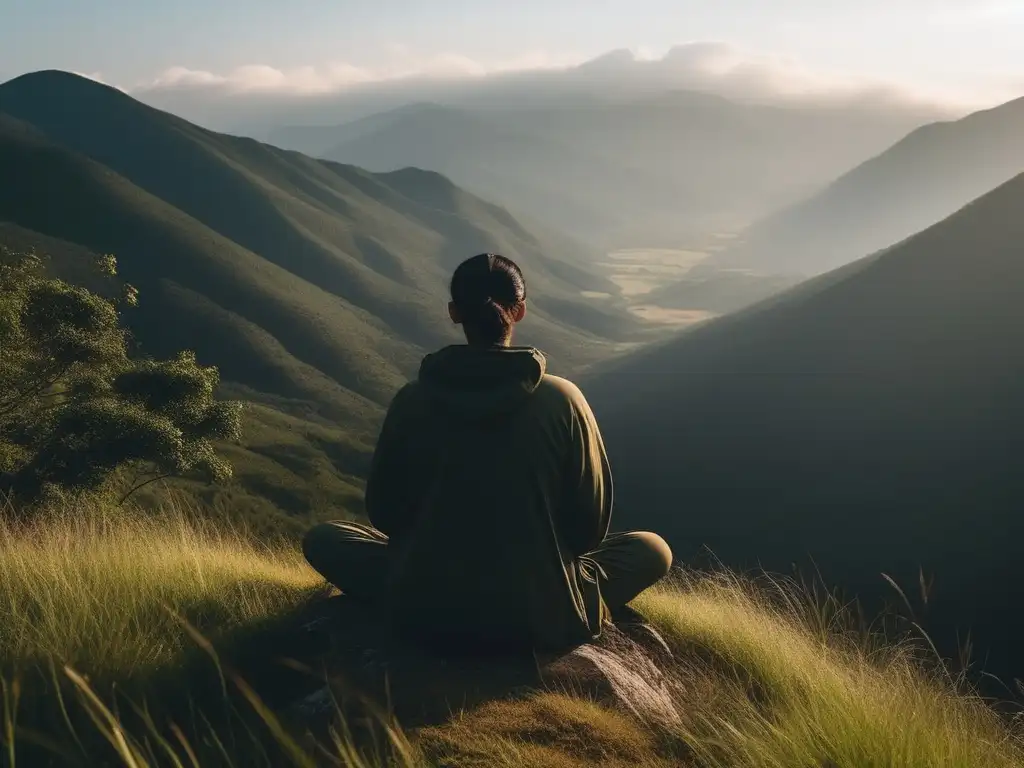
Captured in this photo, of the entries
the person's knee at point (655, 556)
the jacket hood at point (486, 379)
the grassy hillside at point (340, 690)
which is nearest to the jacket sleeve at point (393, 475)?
the jacket hood at point (486, 379)

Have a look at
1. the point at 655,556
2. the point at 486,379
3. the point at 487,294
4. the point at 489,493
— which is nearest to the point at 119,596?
the point at 489,493

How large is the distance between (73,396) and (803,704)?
97.8ft

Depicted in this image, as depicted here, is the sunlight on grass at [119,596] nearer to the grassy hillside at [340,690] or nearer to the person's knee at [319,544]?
the grassy hillside at [340,690]

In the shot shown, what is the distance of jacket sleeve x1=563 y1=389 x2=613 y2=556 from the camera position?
4645 mm

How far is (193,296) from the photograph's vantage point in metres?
140

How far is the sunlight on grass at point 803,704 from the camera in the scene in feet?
10.9

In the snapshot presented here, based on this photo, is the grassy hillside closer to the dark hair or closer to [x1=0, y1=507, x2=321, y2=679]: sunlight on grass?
[x1=0, y1=507, x2=321, y2=679]: sunlight on grass

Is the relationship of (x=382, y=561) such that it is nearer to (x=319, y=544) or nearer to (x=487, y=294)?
(x=319, y=544)

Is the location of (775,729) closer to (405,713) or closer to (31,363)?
(405,713)

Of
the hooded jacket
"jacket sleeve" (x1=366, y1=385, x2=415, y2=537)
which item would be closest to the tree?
"jacket sleeve" (x1=366, y1=385, x2=415, y2=537)

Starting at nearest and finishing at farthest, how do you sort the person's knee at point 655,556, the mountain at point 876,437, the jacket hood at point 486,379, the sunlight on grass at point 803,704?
the sunlight on grass at point 803,704 → the jacket hood at point 486,379 → the person's knee at point 655,556 → the mountain at point 876,437

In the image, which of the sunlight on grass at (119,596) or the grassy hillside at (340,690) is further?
the sunlight on grass at (119,596)

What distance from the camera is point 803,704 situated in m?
4.55

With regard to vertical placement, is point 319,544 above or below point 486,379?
below
